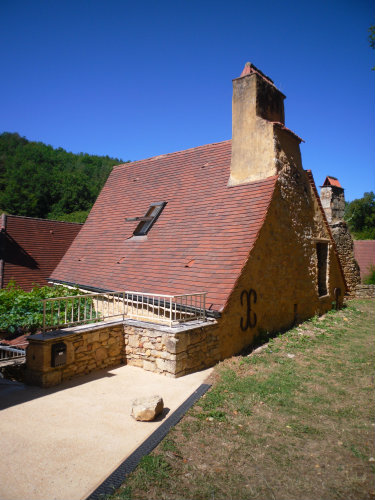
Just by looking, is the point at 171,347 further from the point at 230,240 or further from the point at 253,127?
the point at 253,127

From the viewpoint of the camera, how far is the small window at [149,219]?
1169 cm

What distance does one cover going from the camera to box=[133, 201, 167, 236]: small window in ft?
38.4

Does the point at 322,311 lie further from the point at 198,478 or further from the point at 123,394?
the point at 198,478

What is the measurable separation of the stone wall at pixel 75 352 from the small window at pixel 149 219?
5.01m

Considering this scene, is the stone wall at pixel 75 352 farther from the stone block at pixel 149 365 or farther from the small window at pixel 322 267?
the small window at pixel 322 267

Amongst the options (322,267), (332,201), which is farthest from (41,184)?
(322,267)

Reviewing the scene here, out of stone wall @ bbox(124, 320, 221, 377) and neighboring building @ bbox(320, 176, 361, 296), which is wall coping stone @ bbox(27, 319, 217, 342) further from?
neighboring building @ bbox(320, 176, 361, 296)

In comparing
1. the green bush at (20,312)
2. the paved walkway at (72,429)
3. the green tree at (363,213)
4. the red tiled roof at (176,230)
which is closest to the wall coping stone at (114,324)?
the red tiled roof at (176,230)

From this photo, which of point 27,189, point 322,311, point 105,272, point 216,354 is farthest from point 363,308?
point 27,189

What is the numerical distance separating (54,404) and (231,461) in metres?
2.92

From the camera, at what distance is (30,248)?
1675 centimetres

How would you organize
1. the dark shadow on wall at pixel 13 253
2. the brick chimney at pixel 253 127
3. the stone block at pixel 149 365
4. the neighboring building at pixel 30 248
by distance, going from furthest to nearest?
the dark shadow on wall at pixel 13 253
the neighboring building at pixel 30 248
the brick chimney at pixel 253 127
the stone block at pixel 149 365

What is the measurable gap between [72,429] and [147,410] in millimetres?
997

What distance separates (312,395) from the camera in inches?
218
